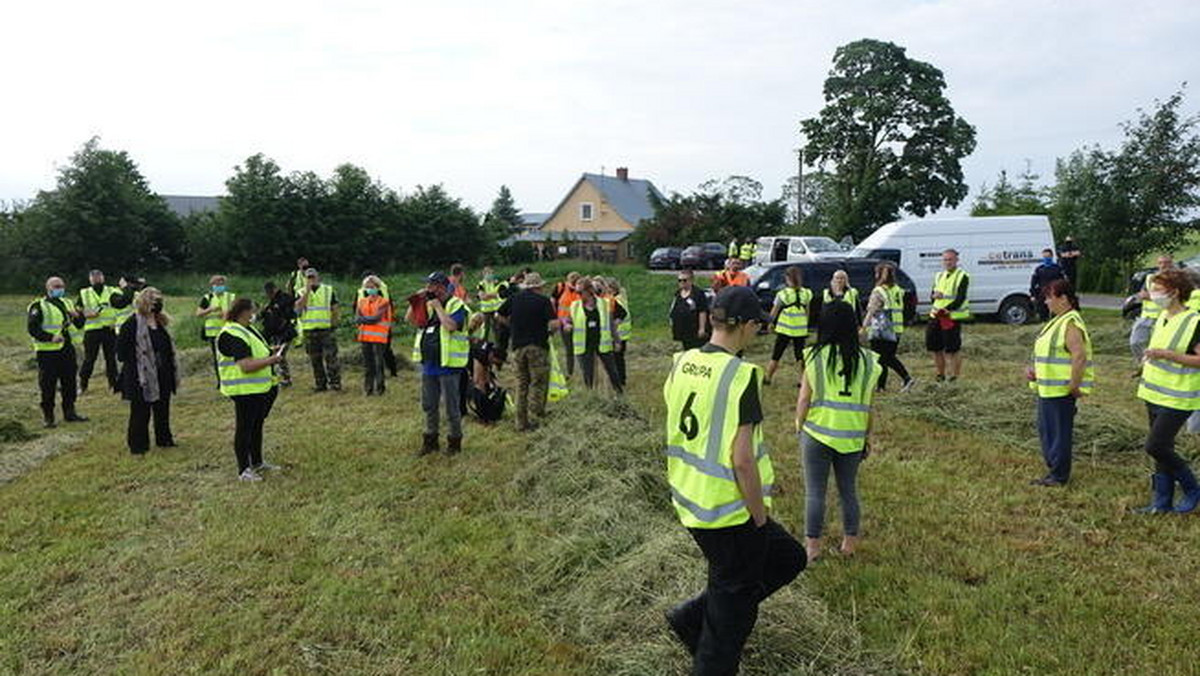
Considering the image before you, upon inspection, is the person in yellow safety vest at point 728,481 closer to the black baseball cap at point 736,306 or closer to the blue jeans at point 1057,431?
the black baseball cap at point 736,306

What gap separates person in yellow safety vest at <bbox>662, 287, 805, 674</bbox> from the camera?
9.95 ft

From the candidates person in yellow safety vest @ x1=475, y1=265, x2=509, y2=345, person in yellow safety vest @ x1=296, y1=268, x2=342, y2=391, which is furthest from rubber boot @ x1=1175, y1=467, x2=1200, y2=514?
person in yellow safety vest @ x1=475, y1=265, x2=509, y2=345

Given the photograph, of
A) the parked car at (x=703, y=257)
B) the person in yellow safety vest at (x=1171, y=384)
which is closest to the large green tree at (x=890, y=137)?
the parked car at (x=703, y=257)

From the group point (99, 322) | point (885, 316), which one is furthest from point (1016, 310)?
point (99, 322)

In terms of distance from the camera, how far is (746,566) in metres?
3.11

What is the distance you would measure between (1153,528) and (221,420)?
32.0 ft

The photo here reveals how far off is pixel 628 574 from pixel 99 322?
10949 millimetres

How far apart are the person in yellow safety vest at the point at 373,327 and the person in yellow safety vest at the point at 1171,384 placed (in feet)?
29.0

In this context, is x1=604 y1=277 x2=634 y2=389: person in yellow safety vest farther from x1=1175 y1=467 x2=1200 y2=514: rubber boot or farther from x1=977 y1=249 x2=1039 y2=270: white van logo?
x1=977 y1=249 x2=1039 y2=270: white van logo

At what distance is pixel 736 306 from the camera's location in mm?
3098

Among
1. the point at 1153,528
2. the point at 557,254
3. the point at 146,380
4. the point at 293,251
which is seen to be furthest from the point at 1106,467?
the point at 557,254

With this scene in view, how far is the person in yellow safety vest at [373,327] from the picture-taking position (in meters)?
10.8

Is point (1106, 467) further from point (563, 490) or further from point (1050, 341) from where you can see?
point (563, 490)

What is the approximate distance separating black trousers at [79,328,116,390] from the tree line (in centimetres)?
1876
